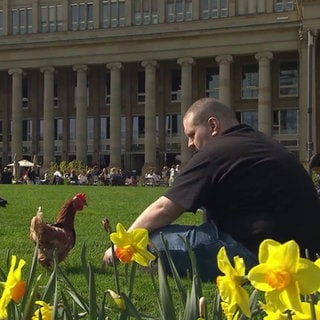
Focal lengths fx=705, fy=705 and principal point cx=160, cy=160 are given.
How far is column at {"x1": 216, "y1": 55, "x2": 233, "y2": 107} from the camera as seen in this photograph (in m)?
57.1

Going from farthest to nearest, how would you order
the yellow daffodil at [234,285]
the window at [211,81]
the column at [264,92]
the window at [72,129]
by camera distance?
the window at [72,129]
the window at [211,81]
the column at [264,92]
the yellow daffodil at [234,285]

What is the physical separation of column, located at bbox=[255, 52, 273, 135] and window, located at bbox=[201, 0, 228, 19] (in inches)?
220

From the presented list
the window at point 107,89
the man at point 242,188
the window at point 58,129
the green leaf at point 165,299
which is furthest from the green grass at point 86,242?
the window at point 58,129

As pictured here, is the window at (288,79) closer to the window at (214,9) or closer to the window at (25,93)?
the window at (214,9)

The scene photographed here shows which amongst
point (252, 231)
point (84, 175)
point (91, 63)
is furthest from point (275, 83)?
point (252, 231)

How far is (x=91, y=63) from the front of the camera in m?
61.3

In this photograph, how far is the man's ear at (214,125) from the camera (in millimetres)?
5590

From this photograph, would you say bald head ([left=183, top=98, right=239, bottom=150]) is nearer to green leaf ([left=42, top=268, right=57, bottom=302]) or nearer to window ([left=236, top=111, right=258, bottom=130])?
green leaf ([left=42, top=268, right=57, bottom=302])

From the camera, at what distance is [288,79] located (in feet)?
195

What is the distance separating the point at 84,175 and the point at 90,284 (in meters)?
47.4

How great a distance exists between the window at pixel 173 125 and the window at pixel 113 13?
930 centimetres

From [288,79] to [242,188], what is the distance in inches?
2183

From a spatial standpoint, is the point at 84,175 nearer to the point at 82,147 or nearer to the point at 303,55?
the point at 82,147

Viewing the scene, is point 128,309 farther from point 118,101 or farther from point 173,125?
point 173,125
